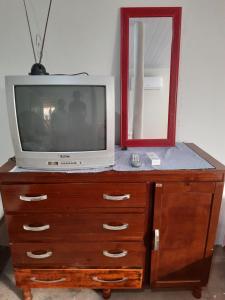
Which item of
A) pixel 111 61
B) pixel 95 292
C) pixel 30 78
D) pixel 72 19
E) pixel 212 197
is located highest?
pixel 72 19

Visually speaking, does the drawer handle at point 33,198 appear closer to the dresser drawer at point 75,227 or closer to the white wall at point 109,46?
the dresser drawer at point 75,227

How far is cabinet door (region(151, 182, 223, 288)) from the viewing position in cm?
109

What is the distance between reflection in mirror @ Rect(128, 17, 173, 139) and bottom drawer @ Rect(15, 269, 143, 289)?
834 millimetres

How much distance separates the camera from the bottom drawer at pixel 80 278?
1.21 metres

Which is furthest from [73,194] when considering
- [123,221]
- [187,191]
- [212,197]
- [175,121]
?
[175,121]

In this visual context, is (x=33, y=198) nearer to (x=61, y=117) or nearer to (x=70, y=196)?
(x=70, y=196)

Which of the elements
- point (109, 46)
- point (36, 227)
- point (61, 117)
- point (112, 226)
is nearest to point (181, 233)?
point (112, 226)

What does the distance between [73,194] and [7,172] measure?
0.33 m

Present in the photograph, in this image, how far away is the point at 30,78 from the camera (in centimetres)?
100

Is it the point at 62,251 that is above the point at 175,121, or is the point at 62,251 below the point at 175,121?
below

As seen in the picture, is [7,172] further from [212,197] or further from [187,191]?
[212,197]

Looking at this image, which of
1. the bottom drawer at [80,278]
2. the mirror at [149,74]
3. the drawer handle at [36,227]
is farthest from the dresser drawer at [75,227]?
the mirror at [149,74]

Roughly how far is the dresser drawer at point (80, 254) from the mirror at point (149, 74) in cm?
64

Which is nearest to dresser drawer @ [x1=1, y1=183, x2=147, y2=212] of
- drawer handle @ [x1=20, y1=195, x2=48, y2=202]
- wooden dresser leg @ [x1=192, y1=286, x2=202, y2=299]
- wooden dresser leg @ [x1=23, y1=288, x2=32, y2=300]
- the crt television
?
drawer handle @ [x1=20, y1=195, x2=48, y2=202]
